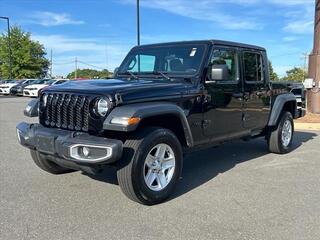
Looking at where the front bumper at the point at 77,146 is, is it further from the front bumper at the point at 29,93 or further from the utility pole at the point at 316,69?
the front bumper at the point at 29,93

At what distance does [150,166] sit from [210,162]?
2.50 m

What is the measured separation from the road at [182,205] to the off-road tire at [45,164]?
12 centimetres

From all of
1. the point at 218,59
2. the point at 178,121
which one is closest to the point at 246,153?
the point at 218,59

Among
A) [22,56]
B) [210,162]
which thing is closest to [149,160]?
[210,162]

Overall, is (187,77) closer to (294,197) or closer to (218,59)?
(218,59)

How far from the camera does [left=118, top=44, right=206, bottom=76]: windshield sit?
611 cm

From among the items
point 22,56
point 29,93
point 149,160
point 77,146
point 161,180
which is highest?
point 22,56

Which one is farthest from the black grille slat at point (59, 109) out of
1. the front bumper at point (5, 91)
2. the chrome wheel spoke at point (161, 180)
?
the front bumper at point (5, 91)

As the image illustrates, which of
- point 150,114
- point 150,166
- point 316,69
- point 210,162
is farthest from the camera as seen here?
point 316,69

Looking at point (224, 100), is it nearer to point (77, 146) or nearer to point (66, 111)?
point (66, 111)

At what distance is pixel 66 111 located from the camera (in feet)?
17.0

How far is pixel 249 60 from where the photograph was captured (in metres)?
7.25

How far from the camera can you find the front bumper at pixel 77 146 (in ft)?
15.0

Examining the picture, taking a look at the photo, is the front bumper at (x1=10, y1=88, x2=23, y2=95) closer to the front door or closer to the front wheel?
the front door
